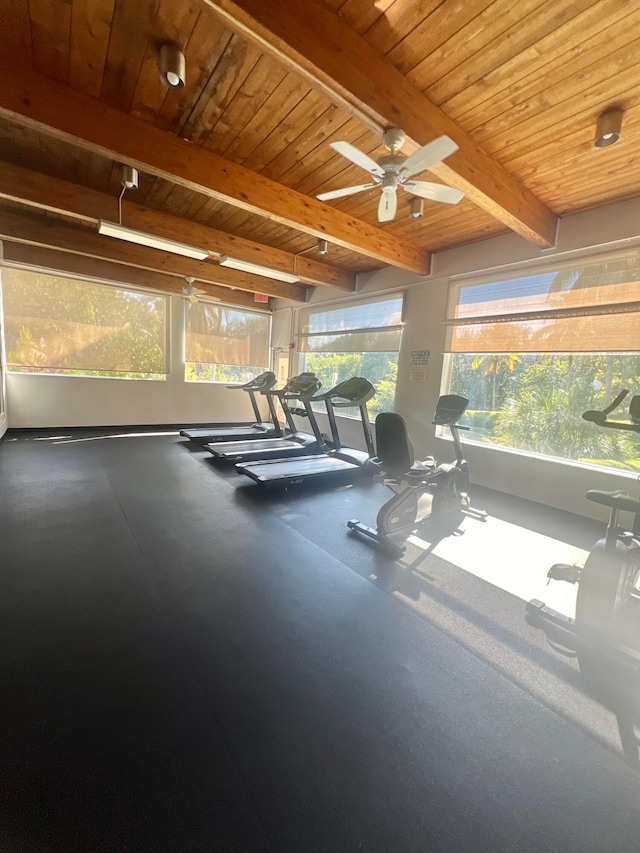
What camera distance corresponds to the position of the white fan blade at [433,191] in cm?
250

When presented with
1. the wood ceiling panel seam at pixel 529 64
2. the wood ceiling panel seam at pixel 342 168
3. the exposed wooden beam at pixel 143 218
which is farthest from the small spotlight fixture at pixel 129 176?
the wood ceiling panel seam at pixel 529 64

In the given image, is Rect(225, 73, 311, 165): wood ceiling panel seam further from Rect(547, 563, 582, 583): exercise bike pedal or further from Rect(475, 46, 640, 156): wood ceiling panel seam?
Rect(547, 563, 582, 583): exercise bike pedal

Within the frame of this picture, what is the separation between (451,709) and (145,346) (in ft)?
24.5

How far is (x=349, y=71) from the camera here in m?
1.95

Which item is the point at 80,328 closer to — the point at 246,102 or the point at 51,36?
the point at 51,36

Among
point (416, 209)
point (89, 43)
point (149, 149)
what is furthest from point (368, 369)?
point (89, 43)

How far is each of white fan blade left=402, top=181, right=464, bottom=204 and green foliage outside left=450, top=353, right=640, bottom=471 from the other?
2.29 metres

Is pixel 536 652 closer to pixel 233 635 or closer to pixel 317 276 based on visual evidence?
pixel 233 635

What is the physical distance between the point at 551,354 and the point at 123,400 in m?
7.15

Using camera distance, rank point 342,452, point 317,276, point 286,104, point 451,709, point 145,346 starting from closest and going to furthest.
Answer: point 451,709
point 286,104
point 342,452
point 317,276
point 145,346

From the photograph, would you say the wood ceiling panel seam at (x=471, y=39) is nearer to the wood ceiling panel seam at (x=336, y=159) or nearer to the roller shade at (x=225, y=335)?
the wood ceiling panel seam at (x=336, y=159)

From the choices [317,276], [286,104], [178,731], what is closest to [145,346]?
[317,276]

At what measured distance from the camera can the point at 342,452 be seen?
5.51 metres

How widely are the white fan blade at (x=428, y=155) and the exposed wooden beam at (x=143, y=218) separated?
10.9ft
